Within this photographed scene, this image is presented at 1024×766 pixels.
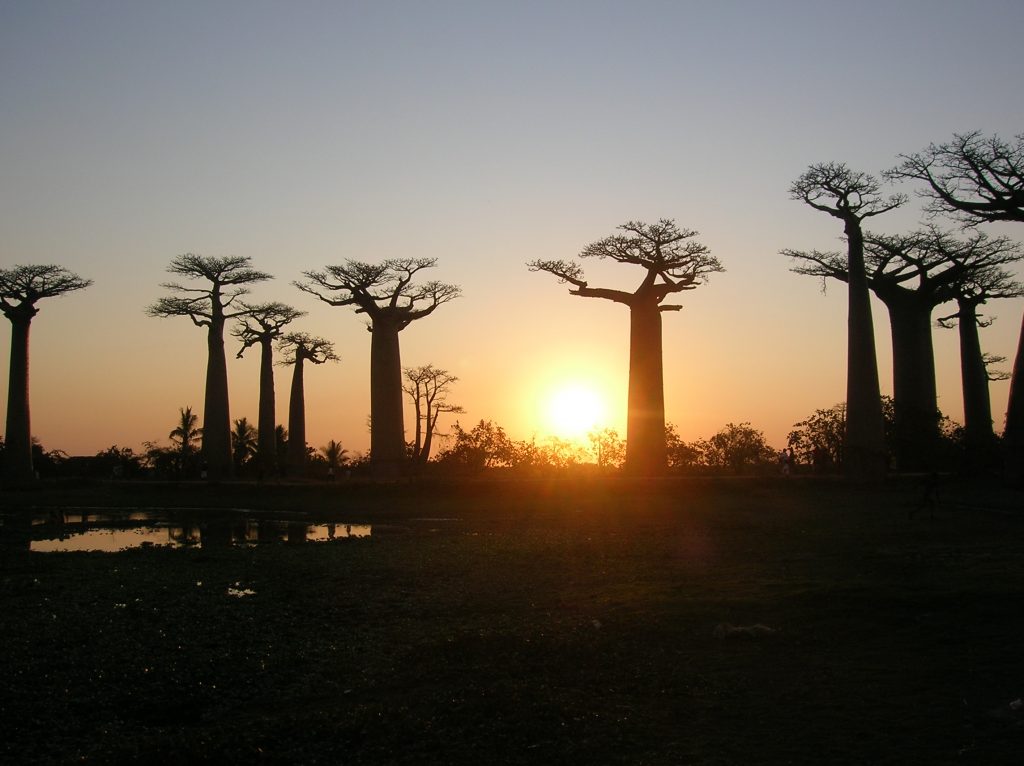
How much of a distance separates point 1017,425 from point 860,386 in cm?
384

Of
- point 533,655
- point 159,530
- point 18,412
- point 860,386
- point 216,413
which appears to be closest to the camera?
point 533,655

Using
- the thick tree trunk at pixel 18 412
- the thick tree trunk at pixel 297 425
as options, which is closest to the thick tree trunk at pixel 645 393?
the thick tree trunk at pixel 297 425

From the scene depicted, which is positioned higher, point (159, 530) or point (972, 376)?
point (972, 376)

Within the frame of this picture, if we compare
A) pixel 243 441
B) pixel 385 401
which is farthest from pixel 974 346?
pixel 243 441

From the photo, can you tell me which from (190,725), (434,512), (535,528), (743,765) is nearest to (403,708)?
(190,725)

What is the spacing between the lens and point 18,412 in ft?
116

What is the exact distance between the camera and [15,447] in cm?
3444

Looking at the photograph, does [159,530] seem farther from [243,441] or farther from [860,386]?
[243,441]

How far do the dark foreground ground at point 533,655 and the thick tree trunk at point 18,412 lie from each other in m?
23.7

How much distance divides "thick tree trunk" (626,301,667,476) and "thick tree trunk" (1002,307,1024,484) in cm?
943

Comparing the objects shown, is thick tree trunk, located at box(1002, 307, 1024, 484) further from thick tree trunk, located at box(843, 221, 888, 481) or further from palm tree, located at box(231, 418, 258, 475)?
palm tree, located at box(231, 418, 258, 475)

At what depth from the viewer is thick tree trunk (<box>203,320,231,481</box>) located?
118 ft

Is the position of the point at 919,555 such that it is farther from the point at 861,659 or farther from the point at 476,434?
the point at 476,434

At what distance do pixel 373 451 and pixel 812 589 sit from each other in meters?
25.2
